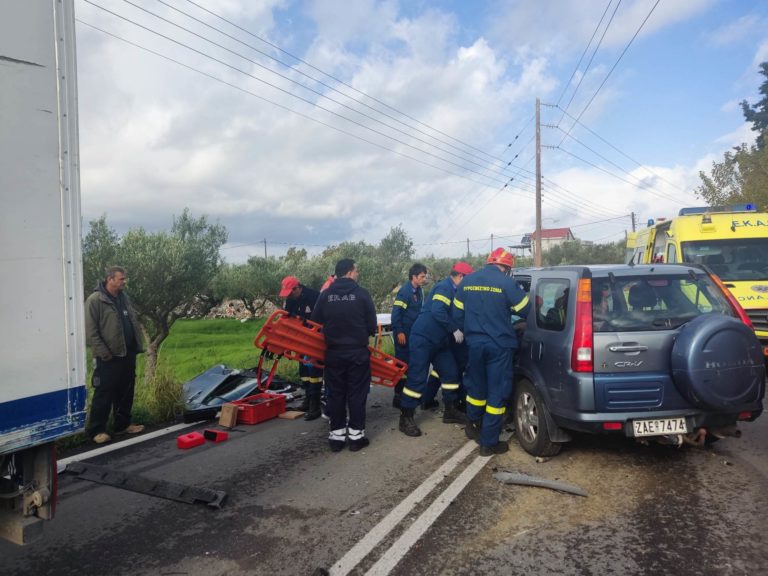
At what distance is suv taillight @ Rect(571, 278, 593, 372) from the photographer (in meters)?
4.16

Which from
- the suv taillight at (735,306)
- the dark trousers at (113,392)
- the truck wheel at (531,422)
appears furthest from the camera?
the dark trousers at (113,392)

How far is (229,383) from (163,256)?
810 cm

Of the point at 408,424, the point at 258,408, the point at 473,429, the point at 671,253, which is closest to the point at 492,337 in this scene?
the point at 473,429

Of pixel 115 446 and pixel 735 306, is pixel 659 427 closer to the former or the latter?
pixel 735 306

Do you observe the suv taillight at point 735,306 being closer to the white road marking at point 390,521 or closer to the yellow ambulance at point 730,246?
the white road marking at point 390,521

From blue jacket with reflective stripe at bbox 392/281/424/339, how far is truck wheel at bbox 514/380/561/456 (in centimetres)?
222

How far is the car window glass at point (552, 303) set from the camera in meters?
4.54

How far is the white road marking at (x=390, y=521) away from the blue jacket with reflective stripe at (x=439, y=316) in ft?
4.60

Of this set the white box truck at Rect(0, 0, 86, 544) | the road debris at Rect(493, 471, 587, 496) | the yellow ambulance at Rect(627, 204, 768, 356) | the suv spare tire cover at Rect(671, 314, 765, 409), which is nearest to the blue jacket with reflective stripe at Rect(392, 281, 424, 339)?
the road debris at Rect(493, 471, 587, 496)

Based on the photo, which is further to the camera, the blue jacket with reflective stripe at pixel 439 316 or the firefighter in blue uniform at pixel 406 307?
the firefighter in blue uniform at pixel 406 307

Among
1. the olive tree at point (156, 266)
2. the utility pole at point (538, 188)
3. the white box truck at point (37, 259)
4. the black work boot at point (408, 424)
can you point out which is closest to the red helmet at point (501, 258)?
the black work boot at point (408, 424)

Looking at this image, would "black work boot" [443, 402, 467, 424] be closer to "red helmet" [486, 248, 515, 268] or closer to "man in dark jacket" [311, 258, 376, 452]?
"man in dark jacket" [311, 258, 376, 452]

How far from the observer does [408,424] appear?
5.92 m

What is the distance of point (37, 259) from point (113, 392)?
13.4 ft
